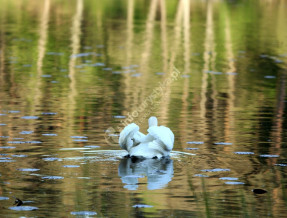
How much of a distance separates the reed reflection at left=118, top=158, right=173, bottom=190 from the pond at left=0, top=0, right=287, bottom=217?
0.01 m

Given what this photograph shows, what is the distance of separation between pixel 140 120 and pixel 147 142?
164 inches

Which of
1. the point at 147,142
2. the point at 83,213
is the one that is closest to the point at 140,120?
the point at 147,142

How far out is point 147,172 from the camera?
498 inches

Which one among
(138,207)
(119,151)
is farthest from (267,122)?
(138,207)

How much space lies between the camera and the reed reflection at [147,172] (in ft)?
38.9

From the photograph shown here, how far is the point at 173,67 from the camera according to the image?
91.8 ft

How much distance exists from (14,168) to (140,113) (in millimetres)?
6034

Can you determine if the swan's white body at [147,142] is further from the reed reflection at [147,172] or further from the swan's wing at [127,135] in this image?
the reed reflection at [147,172]

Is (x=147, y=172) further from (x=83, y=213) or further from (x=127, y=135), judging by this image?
(x=83, y=213)

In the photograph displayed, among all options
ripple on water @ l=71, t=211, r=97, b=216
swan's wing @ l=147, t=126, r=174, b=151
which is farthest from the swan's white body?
ripple on water @ l=71, t=211, r=97, b=216

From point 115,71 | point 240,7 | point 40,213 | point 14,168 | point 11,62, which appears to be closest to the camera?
point 40,213

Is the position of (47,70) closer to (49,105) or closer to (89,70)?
(89,70)

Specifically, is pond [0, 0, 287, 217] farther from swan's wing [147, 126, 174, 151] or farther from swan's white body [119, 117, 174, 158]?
swan's wing [147, 126, 174, 151]

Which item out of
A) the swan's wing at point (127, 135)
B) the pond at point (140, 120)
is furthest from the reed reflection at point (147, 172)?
Result: the swan's wing at point (127, 135)
